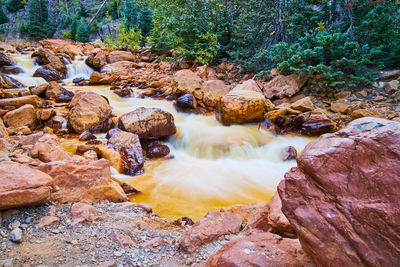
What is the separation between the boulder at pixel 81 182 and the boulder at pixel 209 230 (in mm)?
1490

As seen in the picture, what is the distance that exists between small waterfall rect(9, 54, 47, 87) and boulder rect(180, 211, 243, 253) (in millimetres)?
10470

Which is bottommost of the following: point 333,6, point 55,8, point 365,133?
point 365,133

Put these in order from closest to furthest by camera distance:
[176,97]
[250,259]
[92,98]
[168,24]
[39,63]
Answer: [250,259] → [92,98] → [176,97] → [168,24] → [39,63]

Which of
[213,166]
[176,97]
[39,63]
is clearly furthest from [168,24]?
[213,166]

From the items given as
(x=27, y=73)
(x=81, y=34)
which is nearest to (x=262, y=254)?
(x=27, y=73)

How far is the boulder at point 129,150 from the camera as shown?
4.71 metres

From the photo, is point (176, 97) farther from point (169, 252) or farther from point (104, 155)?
point (169, 252)

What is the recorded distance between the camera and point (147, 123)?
18.9 feet

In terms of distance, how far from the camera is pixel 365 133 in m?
1.23

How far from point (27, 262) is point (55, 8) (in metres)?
50.4

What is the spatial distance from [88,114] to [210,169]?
12.2ft

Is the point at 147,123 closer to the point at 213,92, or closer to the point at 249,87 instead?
the point at 213,92

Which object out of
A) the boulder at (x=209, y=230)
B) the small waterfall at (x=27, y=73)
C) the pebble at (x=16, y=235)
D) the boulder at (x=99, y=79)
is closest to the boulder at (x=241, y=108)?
the boulder at (x=209, y=230)

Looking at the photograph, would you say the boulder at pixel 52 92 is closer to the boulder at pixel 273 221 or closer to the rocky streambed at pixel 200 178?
the rocky streambed at pixel 200 178
